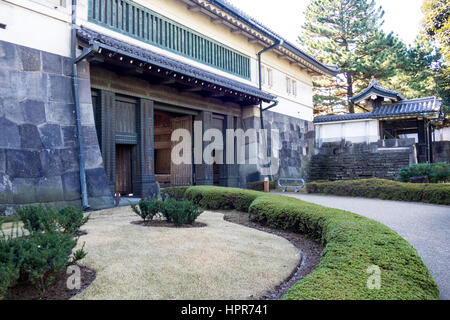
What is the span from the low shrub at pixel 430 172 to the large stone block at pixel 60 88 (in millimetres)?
13277

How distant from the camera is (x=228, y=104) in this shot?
14.8 m

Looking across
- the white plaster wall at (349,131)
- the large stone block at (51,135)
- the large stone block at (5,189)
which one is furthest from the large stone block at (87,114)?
the white plaster wall at (349,131)

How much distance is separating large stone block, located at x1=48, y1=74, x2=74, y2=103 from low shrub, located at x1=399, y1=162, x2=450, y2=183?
1328 cm

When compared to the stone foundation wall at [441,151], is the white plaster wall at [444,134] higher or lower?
higher

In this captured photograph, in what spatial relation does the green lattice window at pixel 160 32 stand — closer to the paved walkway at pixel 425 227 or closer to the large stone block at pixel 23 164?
the large stone block at pixel 23 164

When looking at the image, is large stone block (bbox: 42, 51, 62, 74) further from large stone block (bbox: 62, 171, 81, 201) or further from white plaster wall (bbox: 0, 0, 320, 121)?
large stone block (bbox: 62, 171, 81, 201)

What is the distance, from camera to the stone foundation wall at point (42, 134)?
22.9 feet

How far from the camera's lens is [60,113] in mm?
8016

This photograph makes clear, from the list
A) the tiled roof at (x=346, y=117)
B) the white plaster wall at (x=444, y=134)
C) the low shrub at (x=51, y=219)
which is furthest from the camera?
the white plaster wall at (x=444, y=134)

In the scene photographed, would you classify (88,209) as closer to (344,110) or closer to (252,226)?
(252,226)

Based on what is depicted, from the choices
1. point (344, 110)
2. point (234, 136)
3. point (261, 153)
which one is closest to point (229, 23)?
point (234, 136)

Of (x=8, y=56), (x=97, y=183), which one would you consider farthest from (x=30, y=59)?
(x=97, y=183)

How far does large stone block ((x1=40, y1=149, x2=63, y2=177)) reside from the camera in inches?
294

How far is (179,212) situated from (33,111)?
14.9 feet
